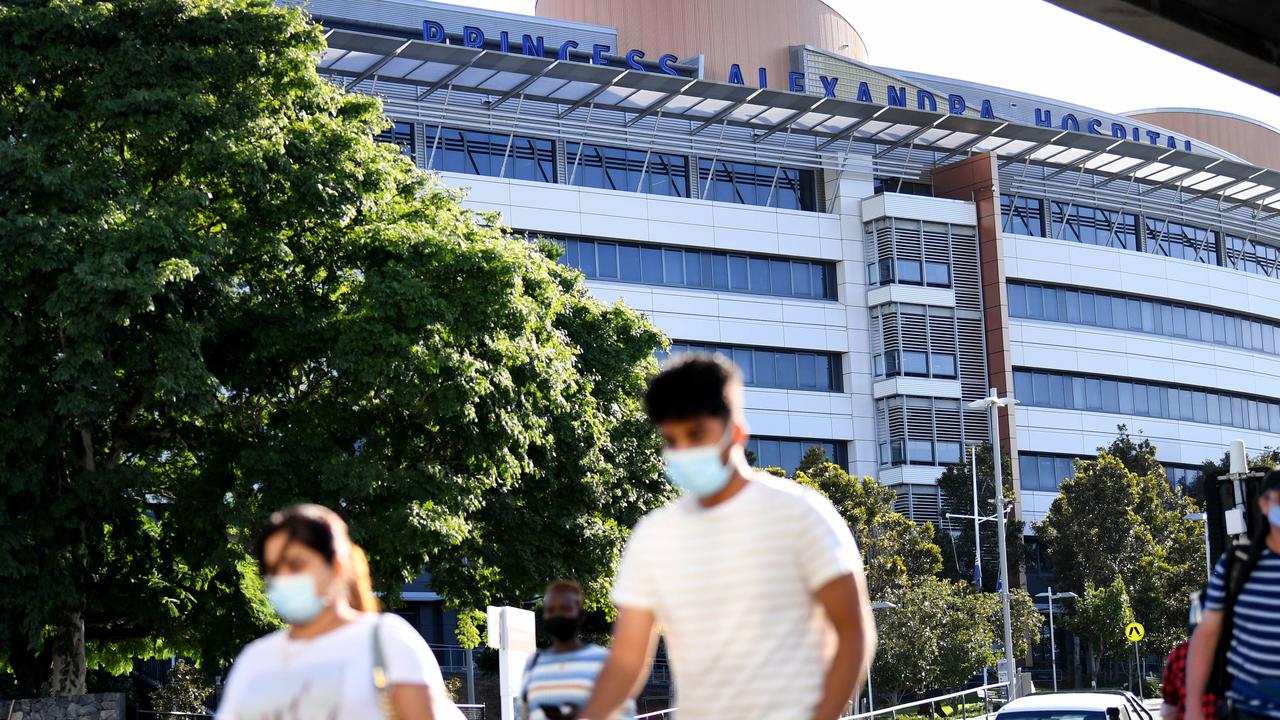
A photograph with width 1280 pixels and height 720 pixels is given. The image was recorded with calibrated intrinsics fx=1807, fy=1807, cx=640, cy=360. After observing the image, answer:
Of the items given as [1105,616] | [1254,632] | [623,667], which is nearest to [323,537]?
[623,667]

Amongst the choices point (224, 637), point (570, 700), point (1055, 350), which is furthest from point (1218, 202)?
point (570, 700)

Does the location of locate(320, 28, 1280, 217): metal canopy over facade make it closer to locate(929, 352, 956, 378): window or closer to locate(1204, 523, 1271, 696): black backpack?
locate(929, 352, 956, 378): window

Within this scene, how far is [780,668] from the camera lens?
4.23 metres

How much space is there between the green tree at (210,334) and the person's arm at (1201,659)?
18726mm

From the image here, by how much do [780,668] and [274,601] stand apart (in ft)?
4.35

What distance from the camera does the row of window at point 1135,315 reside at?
240ft

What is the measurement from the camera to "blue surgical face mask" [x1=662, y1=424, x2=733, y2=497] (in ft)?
13.9

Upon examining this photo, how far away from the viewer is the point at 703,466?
423 cm

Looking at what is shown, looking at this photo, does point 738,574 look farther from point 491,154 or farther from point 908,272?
point 908,272

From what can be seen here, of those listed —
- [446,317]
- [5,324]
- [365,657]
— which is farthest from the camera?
[446,317]

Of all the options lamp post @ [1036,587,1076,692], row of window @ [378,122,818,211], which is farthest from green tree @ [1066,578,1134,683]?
row of window @ [378,122,818,211]

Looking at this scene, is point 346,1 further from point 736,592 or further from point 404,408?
point 736,592

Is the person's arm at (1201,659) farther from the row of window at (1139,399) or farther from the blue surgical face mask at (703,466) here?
the row of window at (1139,399)

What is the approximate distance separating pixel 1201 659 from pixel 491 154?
56948 mm
